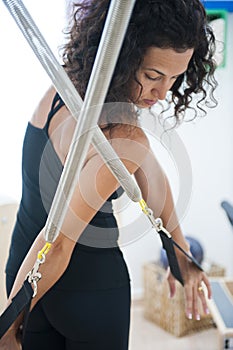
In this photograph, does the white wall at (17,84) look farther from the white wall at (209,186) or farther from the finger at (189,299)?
the finger at (189,299)

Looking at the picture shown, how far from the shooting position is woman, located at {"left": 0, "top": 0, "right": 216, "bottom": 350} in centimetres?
82

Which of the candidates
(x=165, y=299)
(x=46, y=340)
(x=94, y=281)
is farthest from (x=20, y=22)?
(x=165, y=299)

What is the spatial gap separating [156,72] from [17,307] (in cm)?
47

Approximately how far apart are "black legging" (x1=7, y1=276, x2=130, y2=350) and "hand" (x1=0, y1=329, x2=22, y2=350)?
0.12 meters

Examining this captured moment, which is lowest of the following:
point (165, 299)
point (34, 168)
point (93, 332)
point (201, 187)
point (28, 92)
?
point (165, 299)

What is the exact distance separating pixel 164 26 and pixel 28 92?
49.5 inches

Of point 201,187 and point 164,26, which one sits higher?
point 164,26

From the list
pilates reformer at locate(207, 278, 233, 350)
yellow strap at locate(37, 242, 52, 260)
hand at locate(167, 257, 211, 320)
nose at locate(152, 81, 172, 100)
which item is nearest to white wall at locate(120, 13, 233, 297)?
→ pilates reformer at locate(207, 278, 233, 350)

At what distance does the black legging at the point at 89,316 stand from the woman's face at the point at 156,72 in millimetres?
411

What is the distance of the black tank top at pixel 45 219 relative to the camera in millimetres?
924

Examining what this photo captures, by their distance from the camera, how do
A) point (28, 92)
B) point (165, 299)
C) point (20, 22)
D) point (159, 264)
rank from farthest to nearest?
point (159, 264) → point (165, 299) → point (28, 92) → point (20, 22)

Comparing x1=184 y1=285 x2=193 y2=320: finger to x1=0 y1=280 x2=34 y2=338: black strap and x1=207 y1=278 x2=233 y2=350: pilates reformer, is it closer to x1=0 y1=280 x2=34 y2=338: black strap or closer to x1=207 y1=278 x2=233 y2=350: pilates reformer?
x1=0 y1=280 x2=34 y2=338: black strap

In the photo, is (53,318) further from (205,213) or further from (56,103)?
(205,213)

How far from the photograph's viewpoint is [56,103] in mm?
926
